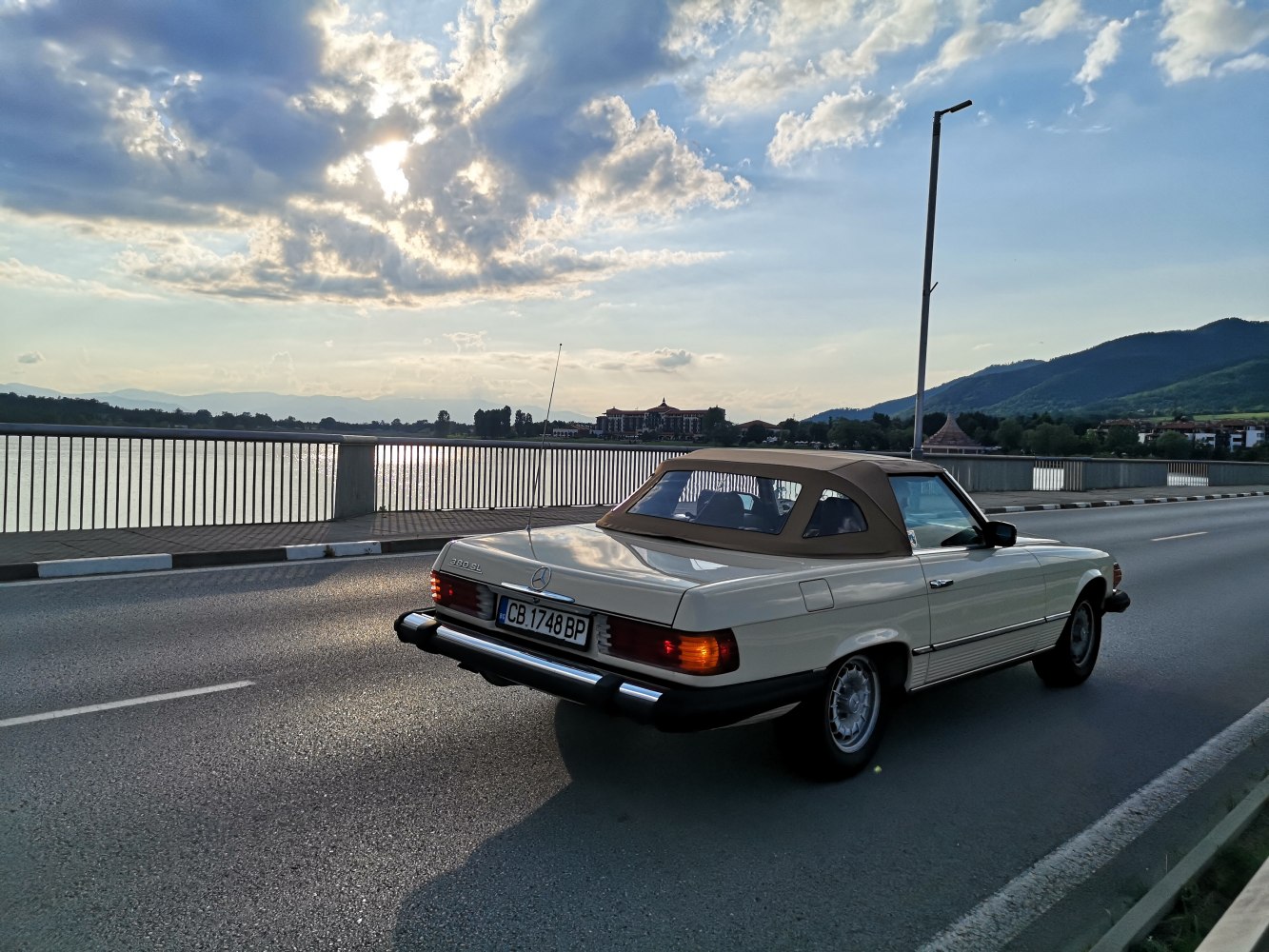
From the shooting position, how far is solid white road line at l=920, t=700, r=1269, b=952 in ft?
9.46

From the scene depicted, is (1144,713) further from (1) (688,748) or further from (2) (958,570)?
(1) (688,748)

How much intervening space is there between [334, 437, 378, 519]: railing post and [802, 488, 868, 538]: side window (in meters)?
10.5

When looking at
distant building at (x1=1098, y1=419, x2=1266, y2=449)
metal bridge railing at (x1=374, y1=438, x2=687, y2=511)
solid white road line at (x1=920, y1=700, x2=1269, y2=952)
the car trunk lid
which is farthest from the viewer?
distant building at (x1=1098, y1=419, x2=1266, y2=449)

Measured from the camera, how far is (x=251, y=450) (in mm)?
12859

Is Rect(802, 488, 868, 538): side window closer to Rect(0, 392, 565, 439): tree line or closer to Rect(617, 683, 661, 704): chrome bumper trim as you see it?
Rect(617, 683, 661, 704): chrome bumper trim

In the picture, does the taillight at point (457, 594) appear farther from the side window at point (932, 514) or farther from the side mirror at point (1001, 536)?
the side mirror at point (1001, 536)

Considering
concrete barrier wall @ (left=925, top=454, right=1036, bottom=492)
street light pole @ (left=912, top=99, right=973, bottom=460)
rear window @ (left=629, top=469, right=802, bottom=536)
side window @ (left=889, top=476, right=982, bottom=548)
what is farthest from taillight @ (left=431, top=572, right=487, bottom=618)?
concrete barrier wall @ (left=925, top=454, right=1036, bottom=492)

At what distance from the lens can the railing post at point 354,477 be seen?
13625 mm

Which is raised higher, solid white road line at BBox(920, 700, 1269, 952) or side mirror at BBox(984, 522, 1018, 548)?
side mirror at BBox(984, 522, 1018, 548)

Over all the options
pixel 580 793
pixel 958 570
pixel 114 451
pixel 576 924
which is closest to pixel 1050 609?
pixel 958 570

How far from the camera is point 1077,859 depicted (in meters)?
3.46

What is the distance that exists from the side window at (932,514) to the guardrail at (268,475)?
272 inches

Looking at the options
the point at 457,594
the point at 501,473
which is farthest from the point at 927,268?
the point at 457,594

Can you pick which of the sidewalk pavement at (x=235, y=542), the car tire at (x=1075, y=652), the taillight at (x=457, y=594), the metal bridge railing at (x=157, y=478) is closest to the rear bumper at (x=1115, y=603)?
the car tire at (x=1075, y=652)
